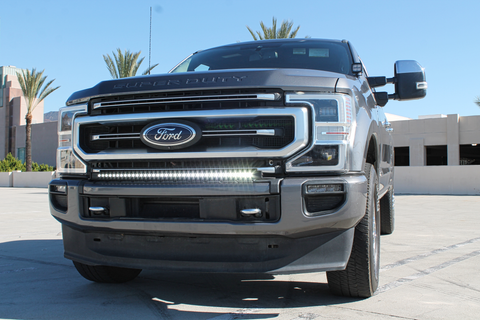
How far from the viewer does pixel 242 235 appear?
2820 mm

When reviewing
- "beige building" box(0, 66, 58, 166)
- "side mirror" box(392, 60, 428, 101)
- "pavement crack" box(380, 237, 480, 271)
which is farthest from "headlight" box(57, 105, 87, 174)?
"beige building" box(0, 66, 58, 166)

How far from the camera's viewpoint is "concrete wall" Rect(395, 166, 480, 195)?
21.0 m

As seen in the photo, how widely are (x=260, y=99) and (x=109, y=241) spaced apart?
1352 millimetres

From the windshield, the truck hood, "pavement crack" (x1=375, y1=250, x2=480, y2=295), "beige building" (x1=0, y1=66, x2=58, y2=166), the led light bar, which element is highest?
"beige building" (x1=0, y1=66, x2=58, y2=166)

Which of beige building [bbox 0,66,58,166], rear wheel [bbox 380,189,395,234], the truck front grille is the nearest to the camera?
the truck front grille

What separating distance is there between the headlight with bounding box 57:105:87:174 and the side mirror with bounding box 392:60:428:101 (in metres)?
2.66

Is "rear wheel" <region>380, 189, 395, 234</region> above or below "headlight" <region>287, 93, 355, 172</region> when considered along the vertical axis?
below

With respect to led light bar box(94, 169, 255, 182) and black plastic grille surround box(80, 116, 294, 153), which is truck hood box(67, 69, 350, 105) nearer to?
black plastic grille surround box(80, 116, 294, 153)

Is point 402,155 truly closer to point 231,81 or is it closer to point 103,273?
point 103,273

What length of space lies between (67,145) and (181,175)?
999mm

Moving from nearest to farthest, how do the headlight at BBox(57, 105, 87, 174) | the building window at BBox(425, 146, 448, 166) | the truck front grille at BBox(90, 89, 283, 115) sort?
the truck front grille at BBox(90, 89, 283, 115), the headlight at BBox(57, 105, 87, 174), the building window at BBox(425, 146, 448, 166)

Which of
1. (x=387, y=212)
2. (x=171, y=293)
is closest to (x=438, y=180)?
(x=387, y=212)

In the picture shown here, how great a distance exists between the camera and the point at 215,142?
291 centimetres

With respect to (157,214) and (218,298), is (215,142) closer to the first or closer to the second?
(157,214)
